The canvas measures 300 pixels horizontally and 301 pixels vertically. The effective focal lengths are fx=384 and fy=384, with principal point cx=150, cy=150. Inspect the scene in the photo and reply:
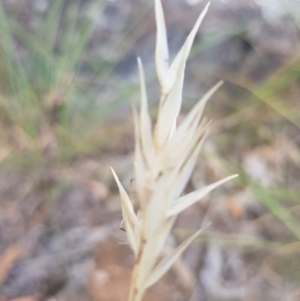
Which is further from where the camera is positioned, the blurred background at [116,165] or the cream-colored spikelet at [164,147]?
the blurred background at [116,165]

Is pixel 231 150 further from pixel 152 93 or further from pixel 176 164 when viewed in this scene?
pixel 176 164

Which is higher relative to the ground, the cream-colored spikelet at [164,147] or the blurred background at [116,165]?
the cream-colored spikelet at [164,147]

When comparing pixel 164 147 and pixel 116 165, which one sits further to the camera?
pixel 116 165

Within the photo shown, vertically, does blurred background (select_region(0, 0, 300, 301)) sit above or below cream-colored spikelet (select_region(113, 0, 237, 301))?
below

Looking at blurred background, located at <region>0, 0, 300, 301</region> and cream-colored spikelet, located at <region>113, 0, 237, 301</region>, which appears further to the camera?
blurred background, located at <region>0, 0, 300, 301</region>

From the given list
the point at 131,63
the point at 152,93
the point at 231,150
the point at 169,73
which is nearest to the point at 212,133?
the point at 231,150

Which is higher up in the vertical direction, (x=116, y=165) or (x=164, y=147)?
(x=164, y=147)

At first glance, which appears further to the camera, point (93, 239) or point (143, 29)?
point (143, 29)

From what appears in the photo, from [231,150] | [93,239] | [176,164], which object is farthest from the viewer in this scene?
[231,150]
